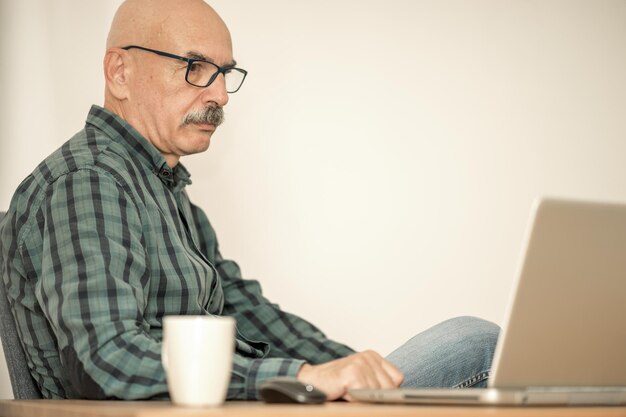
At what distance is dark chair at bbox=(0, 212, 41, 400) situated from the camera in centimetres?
162

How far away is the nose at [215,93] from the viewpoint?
1.98 meters

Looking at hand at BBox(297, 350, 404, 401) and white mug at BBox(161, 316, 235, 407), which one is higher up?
white mug at BBox(161, 316, 235, 407)

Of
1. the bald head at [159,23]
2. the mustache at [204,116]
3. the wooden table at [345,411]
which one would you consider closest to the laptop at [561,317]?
the wooden table at [345,411]

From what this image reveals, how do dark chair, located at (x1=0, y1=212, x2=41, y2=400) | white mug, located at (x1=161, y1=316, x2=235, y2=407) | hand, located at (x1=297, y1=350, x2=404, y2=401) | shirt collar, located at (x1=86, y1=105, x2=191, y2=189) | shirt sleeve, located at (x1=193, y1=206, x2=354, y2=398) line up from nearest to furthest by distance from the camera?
white mug, located at (x1=161, y1=316, x2=235, y2=407) < hand, located at (x1=297, y1=350, x2=404, y2=401) < dark chair, located at (x1=0, y1=212, x2=41, y2=400) < shirt collar, located at (x1=86, y1=105, x2=191, y2=189) < shirt sleeve, located at (x1=193, y1=206, x2=354, y2=398)

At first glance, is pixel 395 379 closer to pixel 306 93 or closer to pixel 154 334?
pixel 154 334

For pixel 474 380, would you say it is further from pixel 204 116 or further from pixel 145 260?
pixel 204 116

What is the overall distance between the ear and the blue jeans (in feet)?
2.62

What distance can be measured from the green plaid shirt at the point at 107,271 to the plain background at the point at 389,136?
2.25ft

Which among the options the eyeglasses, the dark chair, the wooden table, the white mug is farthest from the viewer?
the eyeglasses

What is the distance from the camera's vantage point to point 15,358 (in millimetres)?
1631

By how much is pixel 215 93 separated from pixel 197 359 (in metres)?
1.09

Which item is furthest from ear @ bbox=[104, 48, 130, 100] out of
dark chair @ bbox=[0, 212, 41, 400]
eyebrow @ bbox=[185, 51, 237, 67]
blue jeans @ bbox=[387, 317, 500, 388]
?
blue jeans @ bbox=[387, 317, 500, 388]

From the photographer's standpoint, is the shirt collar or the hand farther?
the shirt collar

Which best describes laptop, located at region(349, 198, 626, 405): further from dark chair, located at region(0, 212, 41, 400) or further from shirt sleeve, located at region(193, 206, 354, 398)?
shirt sleeve, located at region(193, 206, 354, 398)
